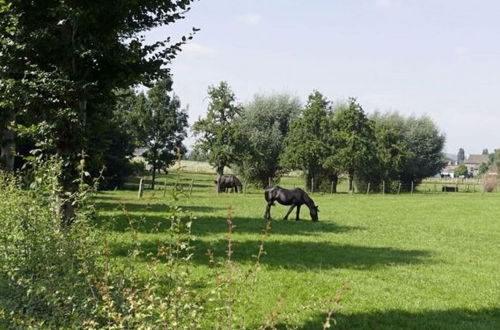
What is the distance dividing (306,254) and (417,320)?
6327 mm

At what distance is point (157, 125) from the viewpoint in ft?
189

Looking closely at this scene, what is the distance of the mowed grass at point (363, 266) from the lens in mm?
10031

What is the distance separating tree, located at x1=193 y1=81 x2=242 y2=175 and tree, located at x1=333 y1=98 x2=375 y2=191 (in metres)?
14.1

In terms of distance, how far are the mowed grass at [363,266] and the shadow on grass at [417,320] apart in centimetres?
2

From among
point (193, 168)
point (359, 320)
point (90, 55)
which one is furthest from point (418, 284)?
point (193, 168)

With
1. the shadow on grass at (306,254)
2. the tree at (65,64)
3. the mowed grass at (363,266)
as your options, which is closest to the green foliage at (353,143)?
the mowed grass at (363,266)

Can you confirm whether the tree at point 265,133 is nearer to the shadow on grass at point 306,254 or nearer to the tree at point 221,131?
the tree at point 221,131

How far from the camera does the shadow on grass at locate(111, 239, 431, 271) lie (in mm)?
14469

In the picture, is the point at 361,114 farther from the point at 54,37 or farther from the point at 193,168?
the point at 54,37

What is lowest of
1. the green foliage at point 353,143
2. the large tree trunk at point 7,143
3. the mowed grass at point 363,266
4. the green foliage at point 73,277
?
the mowed grass at point 363,266

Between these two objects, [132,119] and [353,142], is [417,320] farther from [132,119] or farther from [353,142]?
[353,142]

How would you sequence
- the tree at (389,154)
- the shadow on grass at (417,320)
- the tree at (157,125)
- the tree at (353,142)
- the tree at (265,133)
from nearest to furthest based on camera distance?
the shadow on grass at (417,320)
the tree at (157,125)
the tree at (353,142)
the tree at (265,133)
the tree at (389,154)

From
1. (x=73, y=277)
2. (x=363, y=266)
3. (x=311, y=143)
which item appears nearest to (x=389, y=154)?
(x=311, y=143)

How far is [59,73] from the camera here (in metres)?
12.3
